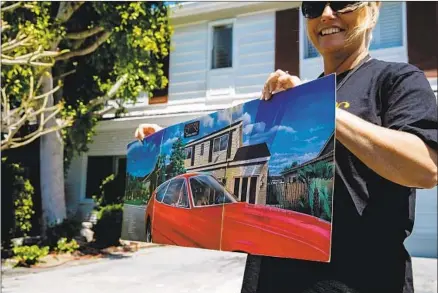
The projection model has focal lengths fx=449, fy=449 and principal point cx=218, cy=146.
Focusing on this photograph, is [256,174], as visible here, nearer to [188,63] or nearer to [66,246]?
[66,246]

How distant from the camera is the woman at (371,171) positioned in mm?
794

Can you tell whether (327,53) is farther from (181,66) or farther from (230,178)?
(181,66)

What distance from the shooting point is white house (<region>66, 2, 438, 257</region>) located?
832 cm

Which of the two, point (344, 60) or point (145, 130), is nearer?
point (344, 60)

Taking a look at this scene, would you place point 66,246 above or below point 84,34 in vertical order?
below

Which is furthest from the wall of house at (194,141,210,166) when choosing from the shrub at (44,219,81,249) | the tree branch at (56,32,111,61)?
the shrub at (44,219,81,249)

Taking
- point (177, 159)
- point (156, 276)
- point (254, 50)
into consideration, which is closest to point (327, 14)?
point (177, 159)

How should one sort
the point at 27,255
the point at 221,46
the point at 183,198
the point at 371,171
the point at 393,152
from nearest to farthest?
the point at 393,152 → the point at 371,171 → the point at 183,198 → the point at 27,255 → the point at 221,46

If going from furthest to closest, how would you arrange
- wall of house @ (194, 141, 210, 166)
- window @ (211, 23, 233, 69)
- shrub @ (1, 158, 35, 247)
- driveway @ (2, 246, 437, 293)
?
window @ (211, 23, 233, 69)
shrub @ (1, 158, 35, 247)
driveway @ (2, 246, 437, 293)
wall of house @ (194, 141, 210, 166)

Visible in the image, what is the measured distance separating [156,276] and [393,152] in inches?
203

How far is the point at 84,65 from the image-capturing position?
29.5 feet

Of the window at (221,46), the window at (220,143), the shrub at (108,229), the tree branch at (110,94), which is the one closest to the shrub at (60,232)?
the shrub at (108,229)

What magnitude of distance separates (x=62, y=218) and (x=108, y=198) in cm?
149

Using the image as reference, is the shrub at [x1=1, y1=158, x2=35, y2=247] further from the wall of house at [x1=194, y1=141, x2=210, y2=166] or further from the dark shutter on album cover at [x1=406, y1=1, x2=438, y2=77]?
the wall of house at [x1=194, y1=141, x2=210, y2=166]
